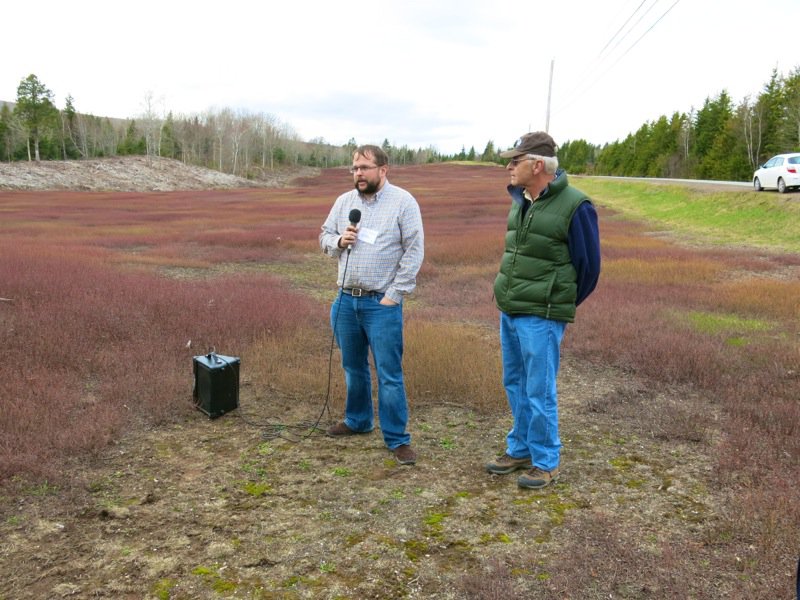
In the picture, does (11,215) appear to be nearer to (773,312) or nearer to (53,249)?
(53,249)

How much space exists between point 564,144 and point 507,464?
11481 centimetres

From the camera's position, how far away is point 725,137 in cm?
4941

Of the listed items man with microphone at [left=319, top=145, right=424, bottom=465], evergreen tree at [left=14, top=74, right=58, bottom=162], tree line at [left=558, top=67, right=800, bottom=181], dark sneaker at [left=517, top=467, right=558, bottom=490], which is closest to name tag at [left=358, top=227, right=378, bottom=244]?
man with microphone at [left=319, top=145, right=424, bottom=465]

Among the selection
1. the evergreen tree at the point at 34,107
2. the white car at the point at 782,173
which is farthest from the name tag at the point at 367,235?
the evergreen tree at the point at 34,107

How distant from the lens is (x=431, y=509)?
3.64m

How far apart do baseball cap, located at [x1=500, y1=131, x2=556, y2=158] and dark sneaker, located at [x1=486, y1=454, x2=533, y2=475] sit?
2.10 metres

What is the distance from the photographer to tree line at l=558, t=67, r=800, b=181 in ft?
149

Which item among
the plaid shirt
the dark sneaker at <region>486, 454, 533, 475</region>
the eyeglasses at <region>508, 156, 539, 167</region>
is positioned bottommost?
the dark sneaker at <region>486, 454, 533, 475</region>

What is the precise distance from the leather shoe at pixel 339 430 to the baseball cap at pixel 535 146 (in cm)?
251

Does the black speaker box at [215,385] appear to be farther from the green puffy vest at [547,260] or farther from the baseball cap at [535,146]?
the baseball cap at [535,146]

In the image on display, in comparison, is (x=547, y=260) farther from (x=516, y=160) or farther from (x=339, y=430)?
(x=339, y=430)

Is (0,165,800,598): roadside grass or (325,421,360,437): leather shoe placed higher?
(0,165,800,598): roadside grass

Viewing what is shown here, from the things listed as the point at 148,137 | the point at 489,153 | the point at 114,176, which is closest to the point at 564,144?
the point at 489,153

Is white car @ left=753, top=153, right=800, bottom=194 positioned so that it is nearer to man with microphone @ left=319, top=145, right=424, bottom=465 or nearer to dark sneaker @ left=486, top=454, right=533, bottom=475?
dark sneaker @ left=486, top=454, right=533, bottom=475
